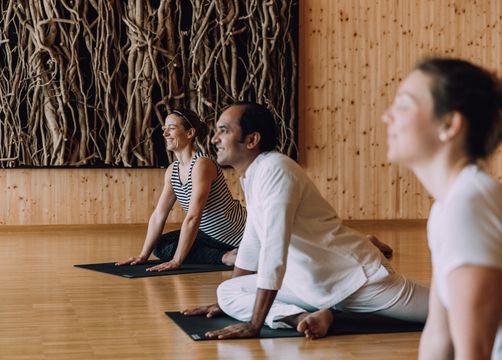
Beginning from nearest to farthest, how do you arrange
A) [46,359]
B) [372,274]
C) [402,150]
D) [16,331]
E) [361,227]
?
1. [402,150]
2. [46,359]
3. [372,274]
4. [16,331]
5. [361,227]

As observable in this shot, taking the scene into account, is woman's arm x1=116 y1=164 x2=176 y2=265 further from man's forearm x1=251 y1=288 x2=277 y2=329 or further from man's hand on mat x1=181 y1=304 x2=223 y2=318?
man's forearm x1=251 y1=288 x2=277 y2=329

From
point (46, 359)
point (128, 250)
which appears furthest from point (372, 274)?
point (128, 250)

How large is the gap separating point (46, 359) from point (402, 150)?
212cm

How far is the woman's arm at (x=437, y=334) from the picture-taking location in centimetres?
133

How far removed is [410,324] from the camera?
349 cm

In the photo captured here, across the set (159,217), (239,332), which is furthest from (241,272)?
(159,217)

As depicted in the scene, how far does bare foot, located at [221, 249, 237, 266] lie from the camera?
5.24m

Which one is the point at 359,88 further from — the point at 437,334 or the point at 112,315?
the point at 437,334

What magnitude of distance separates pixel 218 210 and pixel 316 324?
2.02m

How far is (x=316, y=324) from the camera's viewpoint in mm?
3262

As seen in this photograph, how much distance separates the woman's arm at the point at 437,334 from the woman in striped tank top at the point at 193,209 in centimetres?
362

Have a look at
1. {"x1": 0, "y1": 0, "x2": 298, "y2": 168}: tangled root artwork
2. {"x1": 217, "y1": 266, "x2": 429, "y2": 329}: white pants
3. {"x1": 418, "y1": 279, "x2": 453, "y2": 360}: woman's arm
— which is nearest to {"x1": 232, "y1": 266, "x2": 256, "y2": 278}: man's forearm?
{"x1": 217, "y1": 266, "x2": 429, "y2": 329}: white pants

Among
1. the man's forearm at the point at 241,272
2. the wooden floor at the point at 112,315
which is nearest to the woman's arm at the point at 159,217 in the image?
the wooden floor at the point at 112,315

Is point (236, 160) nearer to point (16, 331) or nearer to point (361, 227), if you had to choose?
point (16, 331)
